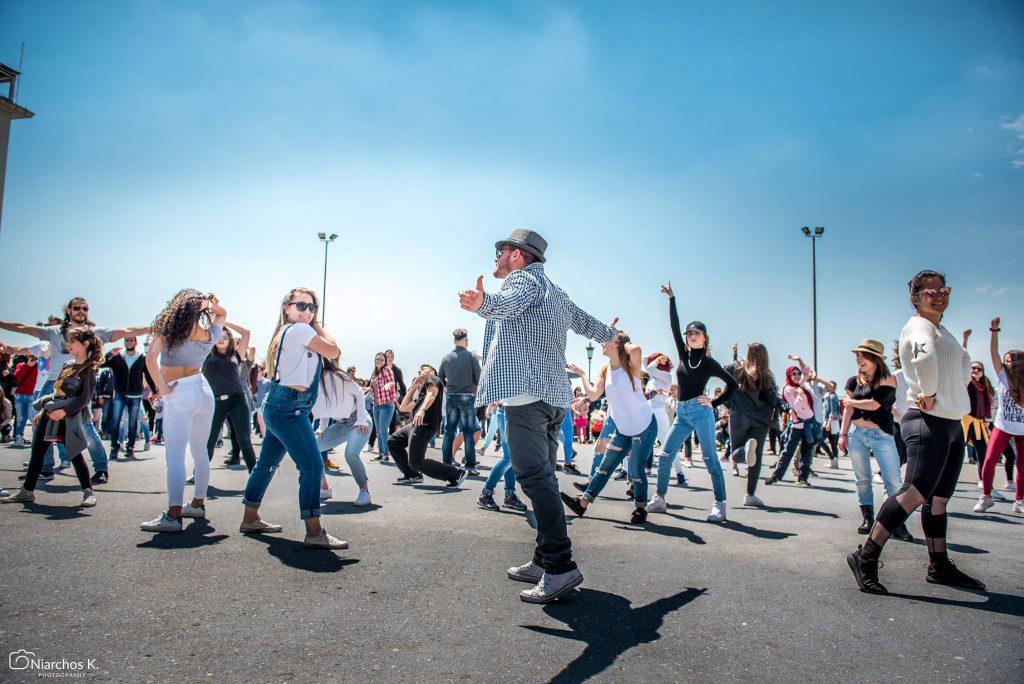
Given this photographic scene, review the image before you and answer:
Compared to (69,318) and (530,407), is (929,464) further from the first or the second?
(69,318)

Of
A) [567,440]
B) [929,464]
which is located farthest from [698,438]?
[567,440]

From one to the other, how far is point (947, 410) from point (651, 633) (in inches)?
102

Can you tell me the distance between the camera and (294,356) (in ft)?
16.0

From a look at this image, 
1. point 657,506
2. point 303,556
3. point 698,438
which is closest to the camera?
point 303,556

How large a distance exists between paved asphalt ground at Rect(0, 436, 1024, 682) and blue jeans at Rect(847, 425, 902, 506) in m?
0.62

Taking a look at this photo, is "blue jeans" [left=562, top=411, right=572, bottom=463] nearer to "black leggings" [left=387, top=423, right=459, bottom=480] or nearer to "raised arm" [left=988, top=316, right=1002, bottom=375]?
"black leggings" [left=387, top=423, right=459, bottom=480]

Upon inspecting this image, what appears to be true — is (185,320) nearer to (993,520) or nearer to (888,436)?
(888,436)

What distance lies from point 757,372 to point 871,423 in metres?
1.95

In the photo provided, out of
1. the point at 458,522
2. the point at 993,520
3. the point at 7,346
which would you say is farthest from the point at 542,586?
the point at 7,346

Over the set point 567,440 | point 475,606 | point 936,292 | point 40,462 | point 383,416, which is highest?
point 936,292

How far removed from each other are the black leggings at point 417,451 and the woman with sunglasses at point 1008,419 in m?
6.74

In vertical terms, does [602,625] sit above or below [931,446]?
below

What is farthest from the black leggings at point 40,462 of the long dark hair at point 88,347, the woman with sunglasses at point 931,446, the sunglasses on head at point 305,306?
the woman with sunglasses at point 931,446

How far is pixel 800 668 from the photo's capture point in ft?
8.98
